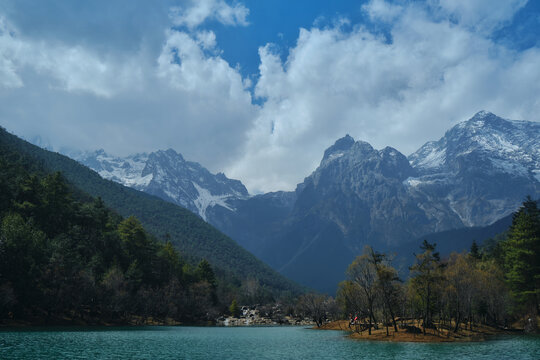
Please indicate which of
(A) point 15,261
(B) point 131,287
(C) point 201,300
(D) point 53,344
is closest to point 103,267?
(B) point 131,287

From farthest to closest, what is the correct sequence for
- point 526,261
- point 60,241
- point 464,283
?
point 60,241
point 526,261
point 464,283

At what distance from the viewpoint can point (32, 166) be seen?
166250mm

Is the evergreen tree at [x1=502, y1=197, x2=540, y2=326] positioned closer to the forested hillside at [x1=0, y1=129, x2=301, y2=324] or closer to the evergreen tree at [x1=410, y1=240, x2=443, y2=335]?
the evergreen tree at [x1=410, y1=240, x2=443, y2=335]

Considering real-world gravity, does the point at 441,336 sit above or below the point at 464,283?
below

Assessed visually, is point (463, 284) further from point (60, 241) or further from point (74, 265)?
point (60, 241)

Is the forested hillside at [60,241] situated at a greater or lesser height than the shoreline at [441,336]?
greater

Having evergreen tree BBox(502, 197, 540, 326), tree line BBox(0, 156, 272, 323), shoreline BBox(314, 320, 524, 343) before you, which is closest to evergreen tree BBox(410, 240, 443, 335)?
shoreline BBox(314, 320, 524, 343)

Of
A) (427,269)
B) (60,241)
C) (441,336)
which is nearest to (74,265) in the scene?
(60,241)

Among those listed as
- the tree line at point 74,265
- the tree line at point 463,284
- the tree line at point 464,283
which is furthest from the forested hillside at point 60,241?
the tree line at point 464,283

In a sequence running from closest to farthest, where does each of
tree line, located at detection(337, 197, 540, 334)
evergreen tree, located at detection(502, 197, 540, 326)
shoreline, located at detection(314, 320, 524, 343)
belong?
shoreline, located at detection(314, 320, 524, 343) < tree line, located at detection(337, 197, 540, 334) < evergreen tree, located at detection(502, 197, 540, 326)

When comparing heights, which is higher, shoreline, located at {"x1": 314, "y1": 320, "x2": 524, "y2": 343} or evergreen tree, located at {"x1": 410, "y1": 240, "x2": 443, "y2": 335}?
evergreen tree, located at {"x1": 410, "y1": 240, "x2": 443, "y2": 335}

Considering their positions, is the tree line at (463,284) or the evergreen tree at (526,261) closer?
the tree line at (463,284)

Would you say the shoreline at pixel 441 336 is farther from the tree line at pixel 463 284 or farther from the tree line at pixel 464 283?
the tree line at pixel 464 283

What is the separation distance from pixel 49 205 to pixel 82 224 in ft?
58.7
